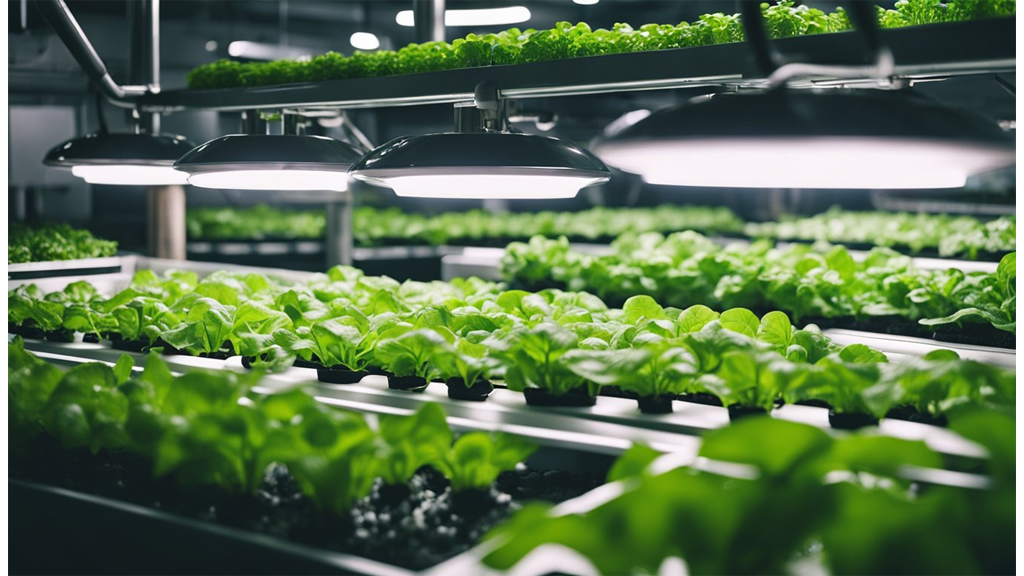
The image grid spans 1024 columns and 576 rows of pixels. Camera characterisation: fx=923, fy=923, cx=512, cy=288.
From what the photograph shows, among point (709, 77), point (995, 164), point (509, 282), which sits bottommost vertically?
point (509, 282)

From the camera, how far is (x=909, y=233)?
195 inches

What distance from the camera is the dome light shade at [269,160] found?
83.1 inches

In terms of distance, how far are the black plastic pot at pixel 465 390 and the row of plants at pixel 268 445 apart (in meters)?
0.29

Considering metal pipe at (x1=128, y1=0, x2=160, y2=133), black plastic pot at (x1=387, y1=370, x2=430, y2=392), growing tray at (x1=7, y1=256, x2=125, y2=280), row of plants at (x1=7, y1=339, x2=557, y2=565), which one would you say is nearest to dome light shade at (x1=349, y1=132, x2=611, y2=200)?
black plastic pot at (x1=387, y1=370, x2=430, y2=392)

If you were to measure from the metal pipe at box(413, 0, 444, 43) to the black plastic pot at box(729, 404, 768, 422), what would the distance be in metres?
1.46

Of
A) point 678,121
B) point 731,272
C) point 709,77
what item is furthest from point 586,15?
point 678,121

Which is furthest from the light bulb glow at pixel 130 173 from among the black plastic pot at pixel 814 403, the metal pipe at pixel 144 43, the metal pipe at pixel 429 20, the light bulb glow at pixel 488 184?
the black plastic pot at pixel 814 403

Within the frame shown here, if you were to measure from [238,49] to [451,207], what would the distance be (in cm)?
262

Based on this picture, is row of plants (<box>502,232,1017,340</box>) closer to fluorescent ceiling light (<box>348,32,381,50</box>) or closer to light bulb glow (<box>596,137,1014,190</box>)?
light bulb glow (<box>596,137,1014,190</box>)

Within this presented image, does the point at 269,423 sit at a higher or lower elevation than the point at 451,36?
lower

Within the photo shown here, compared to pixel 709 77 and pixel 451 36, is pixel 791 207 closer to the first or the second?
pixel 451 36

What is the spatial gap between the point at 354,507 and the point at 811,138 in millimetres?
845

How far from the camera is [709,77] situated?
1667mm

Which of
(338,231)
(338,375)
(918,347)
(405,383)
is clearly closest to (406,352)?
(405,383)
